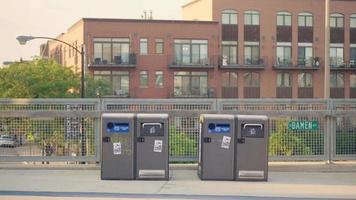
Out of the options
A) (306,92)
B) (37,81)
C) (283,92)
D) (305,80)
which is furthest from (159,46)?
(37,81)

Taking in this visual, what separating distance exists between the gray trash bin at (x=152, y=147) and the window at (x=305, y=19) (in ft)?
209

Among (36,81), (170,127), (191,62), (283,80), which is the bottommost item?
(170,127)

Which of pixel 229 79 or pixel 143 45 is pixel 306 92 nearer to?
pixel 229 79

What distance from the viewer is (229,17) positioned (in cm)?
7269

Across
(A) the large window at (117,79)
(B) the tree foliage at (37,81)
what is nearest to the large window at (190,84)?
(A) the large window at (117,79)

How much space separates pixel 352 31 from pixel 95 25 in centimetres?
2845

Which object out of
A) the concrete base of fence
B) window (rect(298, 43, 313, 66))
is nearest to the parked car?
the concrete base of fence

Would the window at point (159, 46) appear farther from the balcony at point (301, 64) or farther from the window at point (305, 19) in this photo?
the window at point (305, 19)

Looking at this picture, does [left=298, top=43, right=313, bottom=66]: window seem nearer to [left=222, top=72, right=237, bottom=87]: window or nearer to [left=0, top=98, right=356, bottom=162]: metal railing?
[left=222, top=72, right=237, bottom=87]: window

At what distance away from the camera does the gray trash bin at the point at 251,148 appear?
12.7 meters

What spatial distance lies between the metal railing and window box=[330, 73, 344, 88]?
205ft

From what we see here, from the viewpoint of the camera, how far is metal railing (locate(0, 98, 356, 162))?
1412 centimetres

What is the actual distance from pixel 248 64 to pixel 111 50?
1449cm

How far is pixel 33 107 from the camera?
47.1ft
